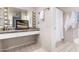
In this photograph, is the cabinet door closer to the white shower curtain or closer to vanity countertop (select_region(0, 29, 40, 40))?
the white shower curtain

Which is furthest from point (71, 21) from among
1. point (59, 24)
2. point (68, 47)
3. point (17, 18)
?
point (17, 18)

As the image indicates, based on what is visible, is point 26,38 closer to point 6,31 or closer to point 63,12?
point 6,31

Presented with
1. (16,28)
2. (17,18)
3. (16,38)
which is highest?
(17,18)

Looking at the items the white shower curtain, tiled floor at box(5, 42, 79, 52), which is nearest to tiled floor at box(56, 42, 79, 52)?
tiled floor at box(5, 42, 79, 52)

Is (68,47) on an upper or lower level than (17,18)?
lower

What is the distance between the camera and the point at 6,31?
4.05 ft

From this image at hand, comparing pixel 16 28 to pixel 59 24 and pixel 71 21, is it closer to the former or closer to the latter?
pixel 59 24

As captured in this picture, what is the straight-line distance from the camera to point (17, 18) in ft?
4.18

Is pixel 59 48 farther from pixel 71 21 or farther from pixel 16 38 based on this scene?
pixel 16 38

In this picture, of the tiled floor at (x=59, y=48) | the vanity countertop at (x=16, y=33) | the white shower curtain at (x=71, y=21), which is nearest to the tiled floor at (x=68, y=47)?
the tiled floor at (x=59, y=48)

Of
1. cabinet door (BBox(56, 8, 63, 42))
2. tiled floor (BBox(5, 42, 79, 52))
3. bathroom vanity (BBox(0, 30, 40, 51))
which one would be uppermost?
cabinet door (BBox(56, 8, 63, 42))

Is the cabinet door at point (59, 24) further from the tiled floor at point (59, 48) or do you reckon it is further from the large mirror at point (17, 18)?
the large mirror at point (17, 18)

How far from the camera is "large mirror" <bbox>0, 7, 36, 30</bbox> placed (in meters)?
1.24
